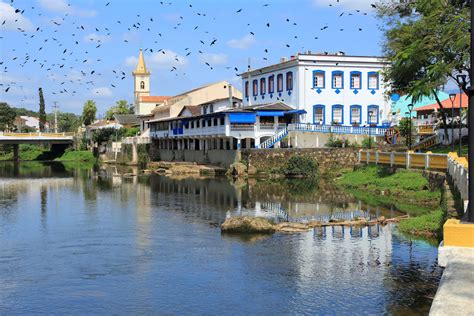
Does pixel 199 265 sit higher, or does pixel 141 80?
pixel 141 80

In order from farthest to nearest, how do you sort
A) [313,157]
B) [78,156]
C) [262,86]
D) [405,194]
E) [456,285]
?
1. [78,156]
2. [262,86]
3. [313,157]
4. [405,194]
5. [456,285]

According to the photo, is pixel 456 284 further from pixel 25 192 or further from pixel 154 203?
pixel 25 192

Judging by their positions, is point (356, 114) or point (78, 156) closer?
point (356, 114)

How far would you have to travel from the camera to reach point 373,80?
59.7 metres

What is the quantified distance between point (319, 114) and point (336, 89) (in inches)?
117

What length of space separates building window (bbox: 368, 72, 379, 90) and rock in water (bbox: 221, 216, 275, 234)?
3846 centimetres

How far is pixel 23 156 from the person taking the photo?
112062mm

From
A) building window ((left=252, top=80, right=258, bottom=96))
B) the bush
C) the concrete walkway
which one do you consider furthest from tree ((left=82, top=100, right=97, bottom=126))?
→ the concrete walkway

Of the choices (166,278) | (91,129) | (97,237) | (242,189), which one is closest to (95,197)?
(242,189)

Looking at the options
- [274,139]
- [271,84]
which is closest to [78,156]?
[271,84]

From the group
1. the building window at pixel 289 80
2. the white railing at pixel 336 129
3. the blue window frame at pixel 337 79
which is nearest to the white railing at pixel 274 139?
the white railing at pixel 336 129

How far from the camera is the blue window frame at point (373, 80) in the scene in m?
59.5

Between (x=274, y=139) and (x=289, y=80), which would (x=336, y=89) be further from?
(x=274, y=139)

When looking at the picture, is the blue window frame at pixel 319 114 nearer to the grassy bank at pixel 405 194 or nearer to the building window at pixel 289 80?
the building window at pixel 289 80
